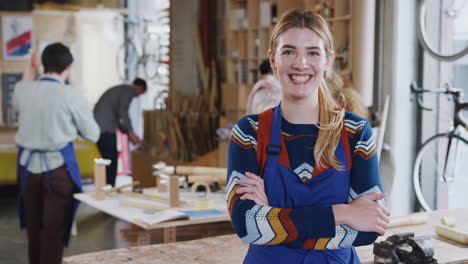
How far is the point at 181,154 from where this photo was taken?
8875mm

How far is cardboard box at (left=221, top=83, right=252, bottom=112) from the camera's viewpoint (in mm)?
7969

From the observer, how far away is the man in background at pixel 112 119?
26.8ft

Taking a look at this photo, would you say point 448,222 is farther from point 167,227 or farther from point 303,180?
point 167,227

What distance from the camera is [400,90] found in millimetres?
5660

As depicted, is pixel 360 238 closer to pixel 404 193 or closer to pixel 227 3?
pixel 404 193

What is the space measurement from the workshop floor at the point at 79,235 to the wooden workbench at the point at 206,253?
124 inches

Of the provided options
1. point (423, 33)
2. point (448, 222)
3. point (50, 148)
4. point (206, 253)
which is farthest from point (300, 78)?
point (423, 33)

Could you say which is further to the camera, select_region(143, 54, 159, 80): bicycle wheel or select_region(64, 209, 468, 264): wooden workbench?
select_region(143, 54, 159, 80): bicycle wheel

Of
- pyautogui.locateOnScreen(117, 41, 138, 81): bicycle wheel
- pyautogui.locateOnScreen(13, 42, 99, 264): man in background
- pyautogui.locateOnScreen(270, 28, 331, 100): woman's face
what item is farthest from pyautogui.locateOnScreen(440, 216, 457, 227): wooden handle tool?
pyautogui.locateOnScreen(117, 41, 138, 81): bicycle wheel

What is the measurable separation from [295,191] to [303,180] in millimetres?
38

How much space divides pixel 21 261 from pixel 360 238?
15.3 ft

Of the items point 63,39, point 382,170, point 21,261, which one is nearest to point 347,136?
point 382,170

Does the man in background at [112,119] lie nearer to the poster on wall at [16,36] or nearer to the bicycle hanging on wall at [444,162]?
the bicycle hanging on wall at [444,162]

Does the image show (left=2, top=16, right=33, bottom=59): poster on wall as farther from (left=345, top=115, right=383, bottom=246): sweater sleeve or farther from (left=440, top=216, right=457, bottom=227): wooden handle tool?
(left=345, top=115, right=383, bottom=246): sweater sleeve
